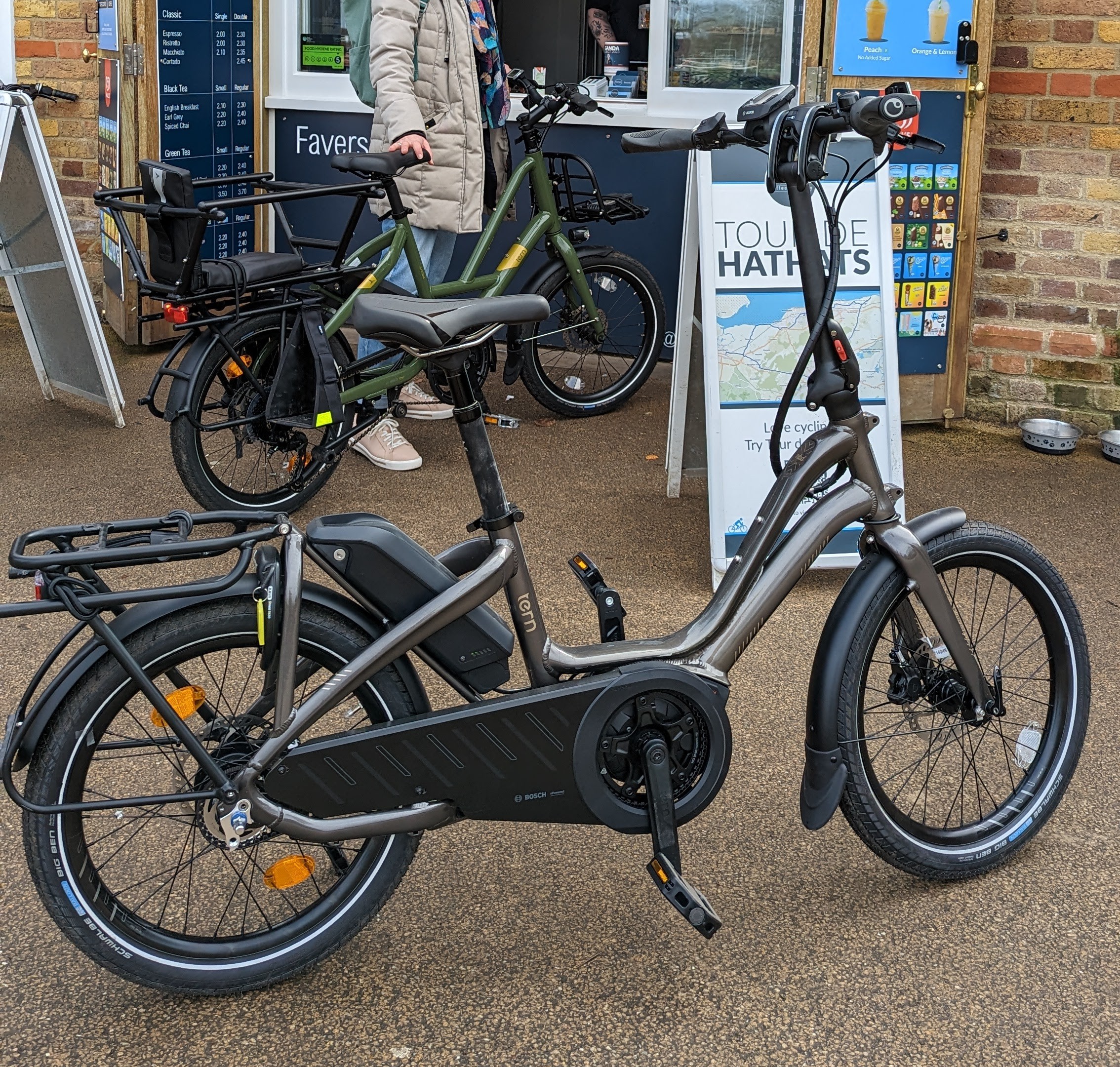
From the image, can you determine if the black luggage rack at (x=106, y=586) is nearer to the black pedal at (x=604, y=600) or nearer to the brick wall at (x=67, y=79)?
the black pedal at (x=604, y=600)

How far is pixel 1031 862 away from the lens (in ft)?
9.23

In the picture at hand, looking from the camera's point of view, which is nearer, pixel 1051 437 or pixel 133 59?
pixel 1051 437

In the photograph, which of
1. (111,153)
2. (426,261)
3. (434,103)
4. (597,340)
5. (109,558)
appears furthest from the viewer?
(111,153)

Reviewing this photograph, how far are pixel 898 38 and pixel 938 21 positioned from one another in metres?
0.17

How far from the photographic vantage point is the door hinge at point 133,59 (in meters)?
6.03

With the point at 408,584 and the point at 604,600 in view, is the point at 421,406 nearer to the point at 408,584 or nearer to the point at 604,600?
the point at 604,600

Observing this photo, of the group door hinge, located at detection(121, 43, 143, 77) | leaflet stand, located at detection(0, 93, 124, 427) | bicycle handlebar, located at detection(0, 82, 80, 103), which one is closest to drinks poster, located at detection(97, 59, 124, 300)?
door hinge, located at detection(121, 43, 143, 77)

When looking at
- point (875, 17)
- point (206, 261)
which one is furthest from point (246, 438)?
point (875, 17)

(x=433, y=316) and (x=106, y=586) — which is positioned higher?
(x=433, y=316)

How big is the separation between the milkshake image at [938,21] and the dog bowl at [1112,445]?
166 centimetres

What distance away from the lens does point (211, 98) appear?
21.2 ft

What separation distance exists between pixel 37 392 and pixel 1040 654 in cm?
459

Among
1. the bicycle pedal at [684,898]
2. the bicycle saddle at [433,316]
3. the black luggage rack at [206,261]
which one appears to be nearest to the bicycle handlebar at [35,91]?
the black luggage rack at [206,261]

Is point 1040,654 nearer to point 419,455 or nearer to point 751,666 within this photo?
point 751,666
